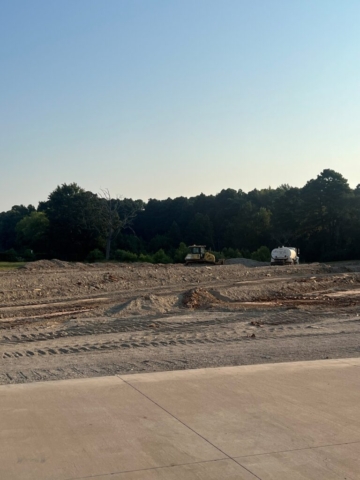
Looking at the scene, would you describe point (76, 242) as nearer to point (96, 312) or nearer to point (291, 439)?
point (96, 312)

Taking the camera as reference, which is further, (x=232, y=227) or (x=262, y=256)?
(x=232, y=227)

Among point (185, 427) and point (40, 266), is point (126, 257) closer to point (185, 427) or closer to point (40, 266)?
point (40, 266)

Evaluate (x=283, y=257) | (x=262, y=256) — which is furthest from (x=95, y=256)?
(x=283, y=257)

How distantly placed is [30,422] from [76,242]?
6958 centimetres

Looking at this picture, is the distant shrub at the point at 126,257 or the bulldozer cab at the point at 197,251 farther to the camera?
the distant shrub at the point at 126,257

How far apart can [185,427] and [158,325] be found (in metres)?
9.68

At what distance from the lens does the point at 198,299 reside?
2220cm

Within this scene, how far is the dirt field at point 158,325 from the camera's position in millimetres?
10930

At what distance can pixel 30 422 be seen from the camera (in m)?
6.62

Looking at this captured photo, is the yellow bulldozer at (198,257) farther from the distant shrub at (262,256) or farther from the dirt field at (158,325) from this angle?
the dirt field at (158,325)

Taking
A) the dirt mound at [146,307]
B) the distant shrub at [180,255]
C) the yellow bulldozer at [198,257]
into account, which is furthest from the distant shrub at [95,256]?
the dirt mound at [146,307]

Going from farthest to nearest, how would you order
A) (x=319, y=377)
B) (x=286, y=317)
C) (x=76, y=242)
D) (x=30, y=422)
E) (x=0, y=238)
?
(x=0, y=238), (x=76, y=242), (x=286, y=317), (x=319, y=377), (x=30, y=422)

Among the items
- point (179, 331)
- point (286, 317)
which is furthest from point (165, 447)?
point (286, 317)

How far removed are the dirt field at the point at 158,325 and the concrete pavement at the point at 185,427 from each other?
1610 mm
